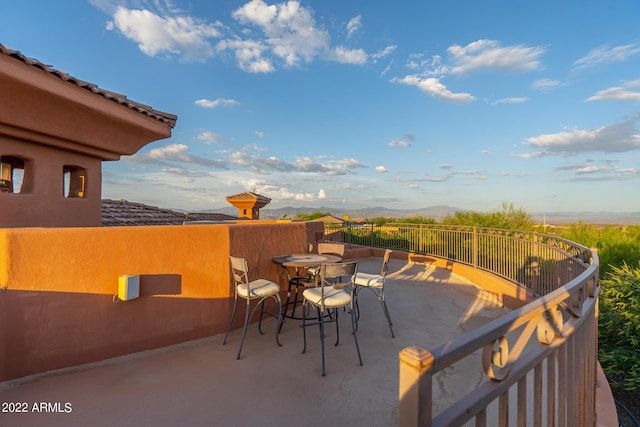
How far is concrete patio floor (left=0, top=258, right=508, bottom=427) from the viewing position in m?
2.21

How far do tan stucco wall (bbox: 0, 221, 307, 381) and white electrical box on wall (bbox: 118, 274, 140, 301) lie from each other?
0.09 m

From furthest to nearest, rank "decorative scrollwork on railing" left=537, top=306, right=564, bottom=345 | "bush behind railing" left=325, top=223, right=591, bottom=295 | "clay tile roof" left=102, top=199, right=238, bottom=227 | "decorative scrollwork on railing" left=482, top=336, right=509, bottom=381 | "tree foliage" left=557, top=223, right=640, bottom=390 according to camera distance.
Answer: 1. "clay tile roof" left=102, top=199, right=238, bottom=227
2. "tree foliage" left=557, top=223, right=640, bottom=390
3. "bush behind railing" left=325, top=223, right=591, bottom=295
4. "decorative scrollwork on railing" left=537, top=306, right=564, bottom=345
5. "decorative scrollwork on railing" left=482, top=336, right=509, bottom=381

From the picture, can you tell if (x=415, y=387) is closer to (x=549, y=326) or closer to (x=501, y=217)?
(x=549, y=326)

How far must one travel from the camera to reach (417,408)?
80cm

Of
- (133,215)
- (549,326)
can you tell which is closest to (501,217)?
(549,326)

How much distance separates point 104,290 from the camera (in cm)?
297

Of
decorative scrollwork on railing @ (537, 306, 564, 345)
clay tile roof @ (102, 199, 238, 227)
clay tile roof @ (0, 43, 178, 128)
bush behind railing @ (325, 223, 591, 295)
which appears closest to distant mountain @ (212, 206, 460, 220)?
clay tile roof @ (102, 199, 238, 227)

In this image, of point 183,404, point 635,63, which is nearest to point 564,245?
point 183,404

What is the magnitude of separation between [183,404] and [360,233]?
31.0 feet

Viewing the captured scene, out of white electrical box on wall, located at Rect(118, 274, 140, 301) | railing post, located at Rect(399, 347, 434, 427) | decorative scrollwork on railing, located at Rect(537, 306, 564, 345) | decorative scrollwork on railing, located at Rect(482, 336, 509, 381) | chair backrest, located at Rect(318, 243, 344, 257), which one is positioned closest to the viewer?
railing post, located at Rect(399, 347, 434, 427)

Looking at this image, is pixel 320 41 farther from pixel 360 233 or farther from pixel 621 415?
pixel 621 415

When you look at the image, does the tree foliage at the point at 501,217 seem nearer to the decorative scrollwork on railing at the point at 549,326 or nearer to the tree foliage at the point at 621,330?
the tree foliage at the point at 621,330

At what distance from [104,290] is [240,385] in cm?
171

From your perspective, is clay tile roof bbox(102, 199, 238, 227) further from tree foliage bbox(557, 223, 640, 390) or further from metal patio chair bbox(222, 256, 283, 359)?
tree foliage bbox(557, 223, 640, 390)
